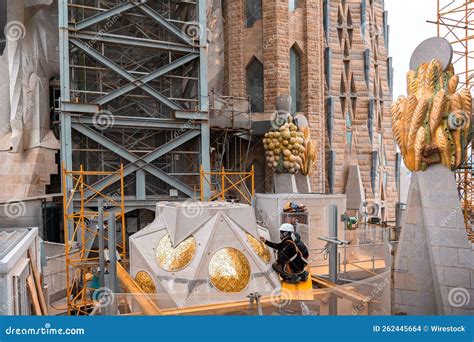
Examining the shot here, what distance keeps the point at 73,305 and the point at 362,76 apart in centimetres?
2048

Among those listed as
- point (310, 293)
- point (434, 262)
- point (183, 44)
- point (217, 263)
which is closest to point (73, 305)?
point (217, 263)

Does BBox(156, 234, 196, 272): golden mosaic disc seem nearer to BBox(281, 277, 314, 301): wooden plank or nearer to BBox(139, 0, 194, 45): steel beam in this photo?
BBox(281, 277, 314, 301): wooden plank

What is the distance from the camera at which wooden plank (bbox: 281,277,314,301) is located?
6484 millimetres

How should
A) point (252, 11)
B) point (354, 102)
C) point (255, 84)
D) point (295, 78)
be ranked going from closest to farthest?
point (252, 11) → point (255, 84) → point (295, 78) → point (354, 102)

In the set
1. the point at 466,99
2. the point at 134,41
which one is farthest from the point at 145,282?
the point at 134,41

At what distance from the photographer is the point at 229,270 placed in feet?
23.7

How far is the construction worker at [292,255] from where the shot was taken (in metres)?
7.06

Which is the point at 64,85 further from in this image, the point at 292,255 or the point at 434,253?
the point at 434,253

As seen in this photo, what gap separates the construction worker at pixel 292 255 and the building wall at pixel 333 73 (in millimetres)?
13024

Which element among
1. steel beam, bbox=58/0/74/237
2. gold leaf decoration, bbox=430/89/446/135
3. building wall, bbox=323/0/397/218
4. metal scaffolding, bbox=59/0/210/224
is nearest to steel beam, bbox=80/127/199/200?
metal scaffolding, bbox=59/0/210/224

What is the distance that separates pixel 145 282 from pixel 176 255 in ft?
3.02

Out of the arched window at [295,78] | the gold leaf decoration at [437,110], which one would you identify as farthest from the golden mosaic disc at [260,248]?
the arched window at [295,78]

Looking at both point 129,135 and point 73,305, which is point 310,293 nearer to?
point 73,305

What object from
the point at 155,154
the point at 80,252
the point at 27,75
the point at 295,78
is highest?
the point at 295,78
